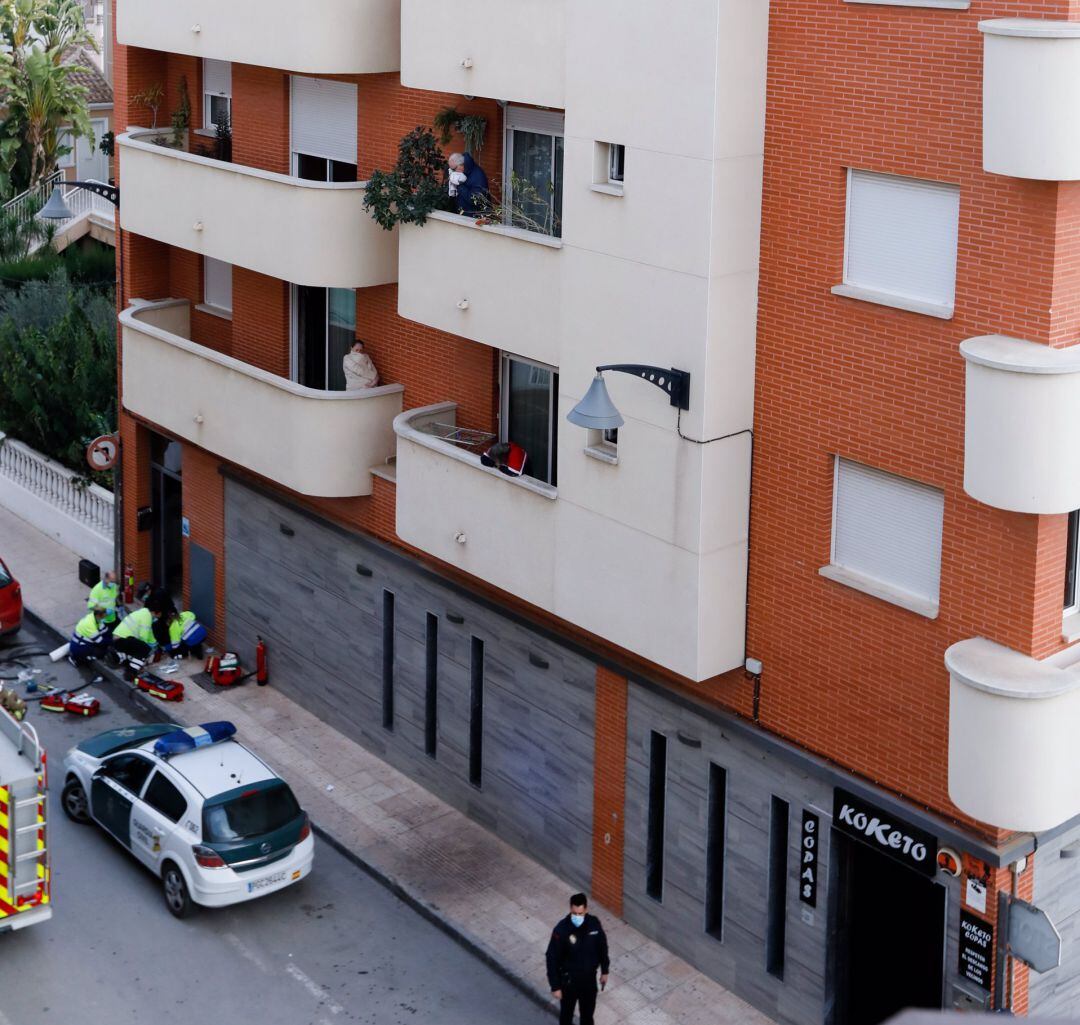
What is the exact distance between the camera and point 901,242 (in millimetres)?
14312

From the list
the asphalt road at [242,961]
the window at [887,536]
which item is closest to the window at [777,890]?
the asphalt road at [242,961]

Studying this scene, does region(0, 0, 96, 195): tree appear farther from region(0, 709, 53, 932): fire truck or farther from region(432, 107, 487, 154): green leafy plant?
region(0, 709, 53, 932): fire truck

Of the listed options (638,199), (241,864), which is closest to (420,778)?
(241,864)

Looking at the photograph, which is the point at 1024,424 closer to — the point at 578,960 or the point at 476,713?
the point at 578,960

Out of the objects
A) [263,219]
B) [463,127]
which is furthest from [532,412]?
[263,219]

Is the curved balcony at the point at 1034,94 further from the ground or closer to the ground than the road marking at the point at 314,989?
further from the ground

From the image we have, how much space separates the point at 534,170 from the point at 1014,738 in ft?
28.8

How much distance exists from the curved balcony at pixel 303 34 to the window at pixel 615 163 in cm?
504

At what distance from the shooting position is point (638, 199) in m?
15.9

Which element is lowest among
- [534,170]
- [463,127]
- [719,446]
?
[719,446]

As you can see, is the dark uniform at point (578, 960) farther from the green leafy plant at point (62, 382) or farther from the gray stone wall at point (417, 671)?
the green leafy plant at point (62, 382)

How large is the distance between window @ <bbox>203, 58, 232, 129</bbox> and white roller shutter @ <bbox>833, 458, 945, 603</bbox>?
42.0ft

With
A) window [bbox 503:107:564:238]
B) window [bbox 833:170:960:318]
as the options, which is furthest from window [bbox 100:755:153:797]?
window [bbox 833:170:960:318]

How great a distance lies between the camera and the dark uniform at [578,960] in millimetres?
16484
